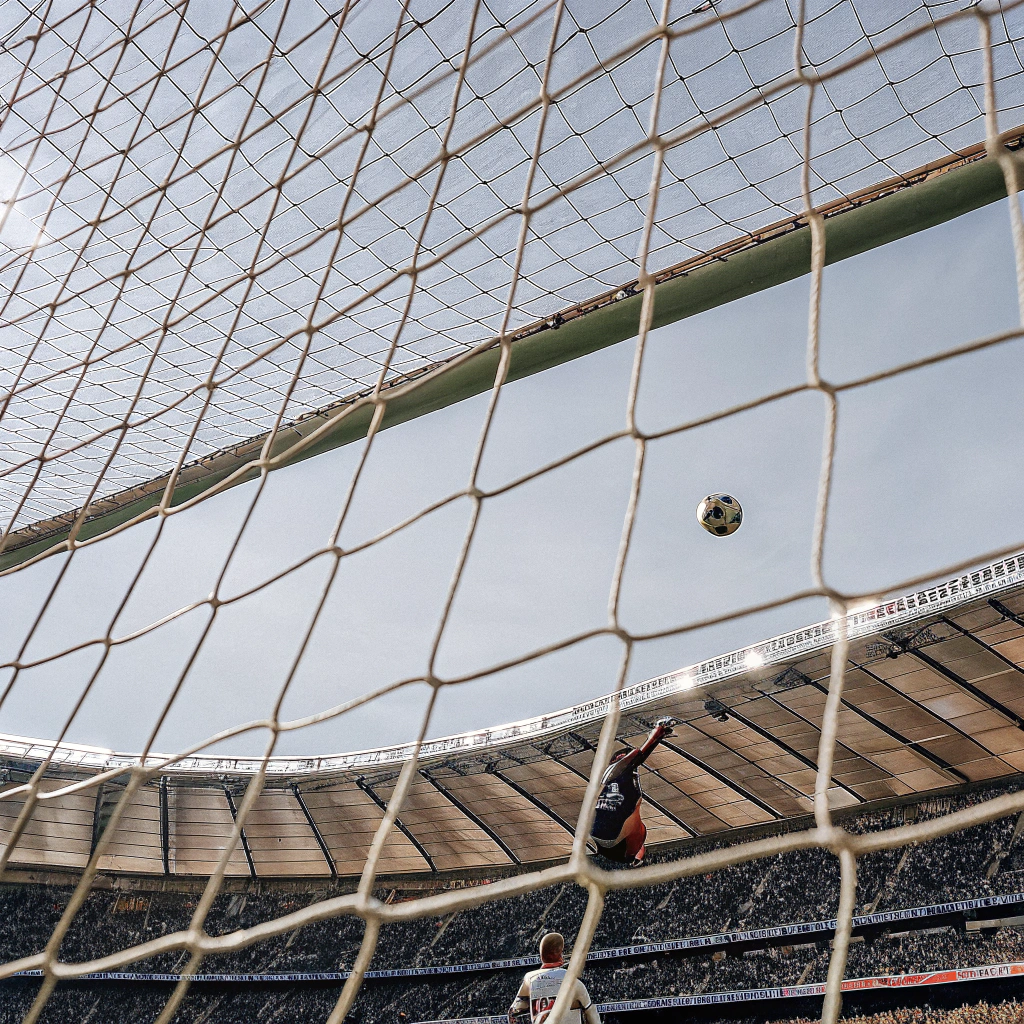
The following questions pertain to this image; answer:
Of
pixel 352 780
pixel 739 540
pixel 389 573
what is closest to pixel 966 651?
pixel 739 540

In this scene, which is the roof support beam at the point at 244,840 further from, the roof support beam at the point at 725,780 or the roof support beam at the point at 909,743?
the roof support beam at the point at 909,743

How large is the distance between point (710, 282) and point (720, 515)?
4.14 meters

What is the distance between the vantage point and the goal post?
285 centimetres

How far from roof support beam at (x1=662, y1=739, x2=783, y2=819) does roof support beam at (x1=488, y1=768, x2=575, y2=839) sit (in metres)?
2.66

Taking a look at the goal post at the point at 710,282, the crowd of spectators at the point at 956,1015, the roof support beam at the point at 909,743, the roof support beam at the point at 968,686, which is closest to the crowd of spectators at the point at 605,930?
the crowd of spectators at the point at 956,1015

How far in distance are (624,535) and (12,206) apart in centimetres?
371

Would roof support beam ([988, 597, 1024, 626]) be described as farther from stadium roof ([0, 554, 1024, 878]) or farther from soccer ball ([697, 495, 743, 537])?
soccer ball ([697, 495, 743, 537])

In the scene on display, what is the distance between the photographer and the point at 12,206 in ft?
13.6

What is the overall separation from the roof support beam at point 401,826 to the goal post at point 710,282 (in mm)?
14823

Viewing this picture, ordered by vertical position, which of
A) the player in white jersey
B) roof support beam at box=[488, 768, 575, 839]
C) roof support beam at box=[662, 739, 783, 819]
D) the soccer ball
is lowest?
the player in white jersey

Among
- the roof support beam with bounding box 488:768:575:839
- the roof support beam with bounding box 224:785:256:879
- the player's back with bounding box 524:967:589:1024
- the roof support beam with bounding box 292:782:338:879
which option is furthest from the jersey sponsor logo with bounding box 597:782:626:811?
the roof support beam with bounding box 224:785:256:879

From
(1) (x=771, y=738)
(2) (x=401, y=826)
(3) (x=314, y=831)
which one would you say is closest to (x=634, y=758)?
(1) (x=771, y=738)

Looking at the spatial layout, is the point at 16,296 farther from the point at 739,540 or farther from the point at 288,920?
the point at 739,540

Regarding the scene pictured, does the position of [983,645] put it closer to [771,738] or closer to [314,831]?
[771,738]
